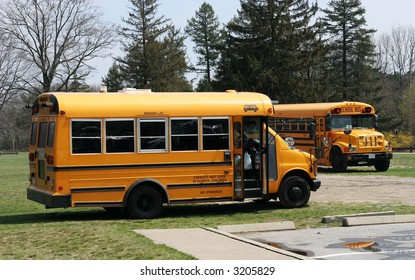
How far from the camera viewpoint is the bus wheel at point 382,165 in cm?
2861

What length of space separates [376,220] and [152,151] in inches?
189

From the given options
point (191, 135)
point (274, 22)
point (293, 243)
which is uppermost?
point (274, 22)

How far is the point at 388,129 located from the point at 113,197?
59.4 m

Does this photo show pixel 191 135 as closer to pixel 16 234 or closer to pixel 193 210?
pixel 193 210

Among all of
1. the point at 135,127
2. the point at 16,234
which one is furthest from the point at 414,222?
the point at 16,234

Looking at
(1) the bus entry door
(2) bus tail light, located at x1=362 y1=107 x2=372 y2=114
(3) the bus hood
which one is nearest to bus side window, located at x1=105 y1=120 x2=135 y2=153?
(1) the bus entry door

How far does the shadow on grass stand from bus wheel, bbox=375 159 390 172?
12203mm

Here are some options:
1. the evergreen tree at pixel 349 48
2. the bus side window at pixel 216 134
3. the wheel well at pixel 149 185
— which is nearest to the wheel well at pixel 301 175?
the bus side window at pixel 216 134

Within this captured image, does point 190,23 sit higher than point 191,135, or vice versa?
point 190,23

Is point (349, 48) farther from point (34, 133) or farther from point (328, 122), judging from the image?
point (34, 133)

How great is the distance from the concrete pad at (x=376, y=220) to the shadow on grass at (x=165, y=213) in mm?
3201

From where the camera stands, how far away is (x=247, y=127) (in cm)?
1591

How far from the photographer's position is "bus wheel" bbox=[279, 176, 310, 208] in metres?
16.4

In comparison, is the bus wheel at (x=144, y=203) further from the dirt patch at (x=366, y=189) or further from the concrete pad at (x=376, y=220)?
the dirt patch at (x=366, y=189)
